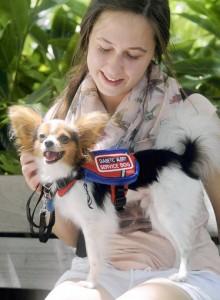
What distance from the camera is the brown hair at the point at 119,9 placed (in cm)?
127

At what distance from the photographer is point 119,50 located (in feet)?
4.11

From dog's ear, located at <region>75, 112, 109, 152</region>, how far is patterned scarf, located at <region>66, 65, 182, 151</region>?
Result: 0.19 metres

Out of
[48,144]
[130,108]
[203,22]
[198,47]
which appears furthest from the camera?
[198,47]

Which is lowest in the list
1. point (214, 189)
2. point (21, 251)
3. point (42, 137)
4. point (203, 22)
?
point (21, 251)

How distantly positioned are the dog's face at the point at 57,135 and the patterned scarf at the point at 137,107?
198 millimetres

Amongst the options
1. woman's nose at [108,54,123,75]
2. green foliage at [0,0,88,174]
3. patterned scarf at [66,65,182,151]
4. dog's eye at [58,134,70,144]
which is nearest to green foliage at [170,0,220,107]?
green foliage at [0,0,88,174]

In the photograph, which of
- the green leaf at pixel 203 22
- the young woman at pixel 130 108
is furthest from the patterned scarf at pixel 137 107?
the green leaf at pixel 203 22

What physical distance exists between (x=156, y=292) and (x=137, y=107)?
40 centimetres

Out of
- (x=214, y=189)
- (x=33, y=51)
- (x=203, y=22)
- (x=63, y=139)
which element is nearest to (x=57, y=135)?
(x=63, y=139)

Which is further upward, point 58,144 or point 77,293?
point 58,144

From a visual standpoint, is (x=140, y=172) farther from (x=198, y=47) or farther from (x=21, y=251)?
(x=198, y=47)

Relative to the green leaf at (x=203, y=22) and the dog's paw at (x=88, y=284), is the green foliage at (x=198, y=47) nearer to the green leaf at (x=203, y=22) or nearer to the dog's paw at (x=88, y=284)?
the green leaf at (x=203, y=22)

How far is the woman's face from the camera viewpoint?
4.11 feet

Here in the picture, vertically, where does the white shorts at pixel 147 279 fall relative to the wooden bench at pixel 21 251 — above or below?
above
